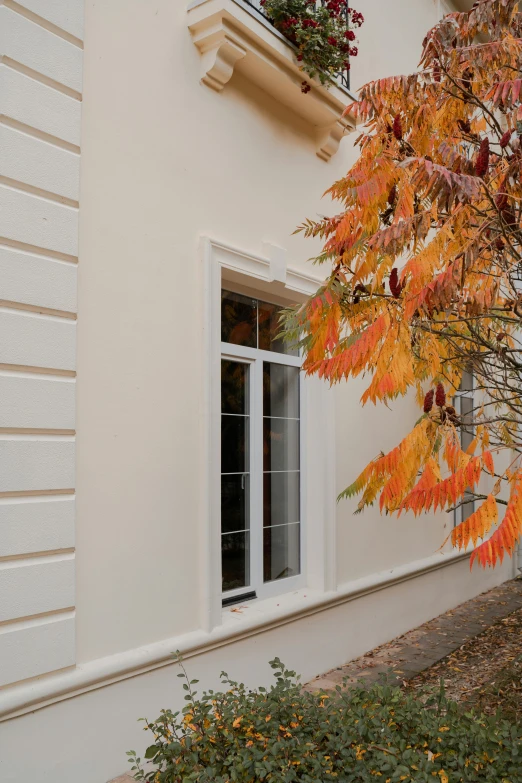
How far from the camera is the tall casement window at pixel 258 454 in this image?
551 cm

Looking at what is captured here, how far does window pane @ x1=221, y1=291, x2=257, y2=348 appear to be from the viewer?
5.59 metres

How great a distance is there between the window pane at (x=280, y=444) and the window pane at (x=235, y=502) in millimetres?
419

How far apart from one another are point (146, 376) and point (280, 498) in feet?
7.22

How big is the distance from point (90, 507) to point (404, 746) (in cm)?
213

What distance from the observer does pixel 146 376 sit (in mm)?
4473

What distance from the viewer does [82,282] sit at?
4078 mm

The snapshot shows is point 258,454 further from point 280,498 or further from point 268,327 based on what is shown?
point 268,327

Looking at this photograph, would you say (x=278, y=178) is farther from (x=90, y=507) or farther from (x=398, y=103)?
(x=90, y=507)

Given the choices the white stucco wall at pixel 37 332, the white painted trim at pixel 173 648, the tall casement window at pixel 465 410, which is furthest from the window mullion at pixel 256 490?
the tall casement window at pixel 465 410

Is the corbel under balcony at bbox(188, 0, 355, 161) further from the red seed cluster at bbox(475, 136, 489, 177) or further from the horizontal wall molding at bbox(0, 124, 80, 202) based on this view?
the red seed cluster at bbox(475, 136, 489, 177)

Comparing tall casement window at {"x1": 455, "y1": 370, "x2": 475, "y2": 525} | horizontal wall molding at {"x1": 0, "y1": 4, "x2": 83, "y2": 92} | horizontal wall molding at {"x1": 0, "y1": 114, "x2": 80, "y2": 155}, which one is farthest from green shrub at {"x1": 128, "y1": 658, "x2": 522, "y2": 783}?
tall casement window at {"x1": 455, "y1": 370, "x2": 475, "y2": 525}

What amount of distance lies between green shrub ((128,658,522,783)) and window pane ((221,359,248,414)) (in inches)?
94.2

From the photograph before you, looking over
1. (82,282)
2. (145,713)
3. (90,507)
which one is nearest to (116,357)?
(82,282)

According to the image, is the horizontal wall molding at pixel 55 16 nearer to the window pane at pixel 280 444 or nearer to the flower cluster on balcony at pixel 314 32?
the flower cluster on balcony at pixel 314 32
